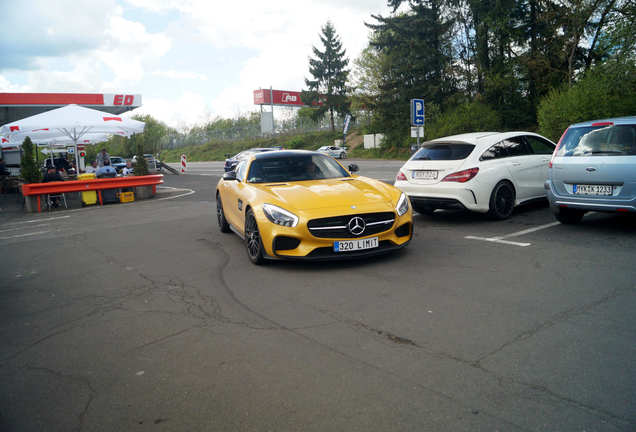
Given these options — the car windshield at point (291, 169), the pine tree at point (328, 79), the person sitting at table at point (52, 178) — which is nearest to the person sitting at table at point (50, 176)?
the person sitting at table at point (52, 178)

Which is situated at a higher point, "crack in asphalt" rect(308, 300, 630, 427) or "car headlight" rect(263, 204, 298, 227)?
"car headlight" rect(263, 204, 298, 227)

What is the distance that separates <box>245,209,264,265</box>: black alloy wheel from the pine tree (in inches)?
2282

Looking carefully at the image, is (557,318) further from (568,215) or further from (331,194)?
(568,215)

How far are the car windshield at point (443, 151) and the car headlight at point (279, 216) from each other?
4.07 metres

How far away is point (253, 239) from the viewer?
20.6ft

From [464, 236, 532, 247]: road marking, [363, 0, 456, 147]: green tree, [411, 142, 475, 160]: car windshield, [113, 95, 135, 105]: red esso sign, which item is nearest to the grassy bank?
[363, 0, 456, 147]: green tree

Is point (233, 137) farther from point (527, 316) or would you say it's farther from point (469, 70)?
point (527, 316)

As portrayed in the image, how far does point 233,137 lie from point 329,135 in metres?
18.7

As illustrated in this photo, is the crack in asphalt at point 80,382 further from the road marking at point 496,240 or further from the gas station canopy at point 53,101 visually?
the gas station canopy at point 53,101

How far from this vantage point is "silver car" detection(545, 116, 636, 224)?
→ 22.2 feet

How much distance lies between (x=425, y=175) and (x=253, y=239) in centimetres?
391

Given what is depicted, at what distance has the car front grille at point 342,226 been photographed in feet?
18.7

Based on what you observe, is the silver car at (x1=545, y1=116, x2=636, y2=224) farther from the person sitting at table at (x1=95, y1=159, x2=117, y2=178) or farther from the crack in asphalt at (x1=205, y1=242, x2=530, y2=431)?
the person sitting at table at (x1=95, y1=159, x2=117, y2=178)

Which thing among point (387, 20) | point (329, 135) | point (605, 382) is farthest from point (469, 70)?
point (605, 382)
